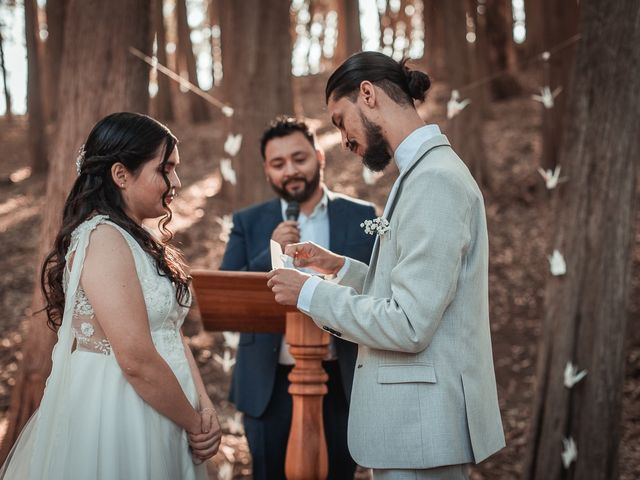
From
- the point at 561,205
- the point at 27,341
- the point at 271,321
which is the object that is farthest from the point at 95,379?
the point at 561,205

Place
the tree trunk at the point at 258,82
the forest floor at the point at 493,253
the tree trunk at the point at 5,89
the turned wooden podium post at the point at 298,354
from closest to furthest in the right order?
the turned wooden podium post at the point at 298,354 → the forest floor at the point at 493,253 → the tree trunk at the point at 258,82 → the tree trunk at the point at 5,89

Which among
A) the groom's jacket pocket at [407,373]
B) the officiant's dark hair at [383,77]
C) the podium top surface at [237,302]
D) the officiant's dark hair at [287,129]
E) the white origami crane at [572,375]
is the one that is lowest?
the white origami crane at [572,375]

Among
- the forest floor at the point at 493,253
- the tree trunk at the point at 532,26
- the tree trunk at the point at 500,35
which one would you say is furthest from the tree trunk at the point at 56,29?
the tree trunk at the point at 532,26

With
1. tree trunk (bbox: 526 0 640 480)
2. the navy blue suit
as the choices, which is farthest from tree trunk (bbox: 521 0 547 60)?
the navy blue suit

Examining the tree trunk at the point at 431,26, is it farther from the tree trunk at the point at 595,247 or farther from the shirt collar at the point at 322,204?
the shirt collar at the point at 322,204

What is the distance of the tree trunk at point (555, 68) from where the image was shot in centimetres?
992

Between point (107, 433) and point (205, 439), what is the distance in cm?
38

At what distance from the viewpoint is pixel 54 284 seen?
2.71 m

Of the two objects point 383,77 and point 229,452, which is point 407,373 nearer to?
point 383,77

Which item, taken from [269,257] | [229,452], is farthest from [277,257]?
[229,452]

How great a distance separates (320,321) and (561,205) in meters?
2.77

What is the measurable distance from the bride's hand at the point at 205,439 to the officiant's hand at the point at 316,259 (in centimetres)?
67

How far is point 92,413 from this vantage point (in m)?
2.55

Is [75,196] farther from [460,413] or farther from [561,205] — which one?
[561,205]
